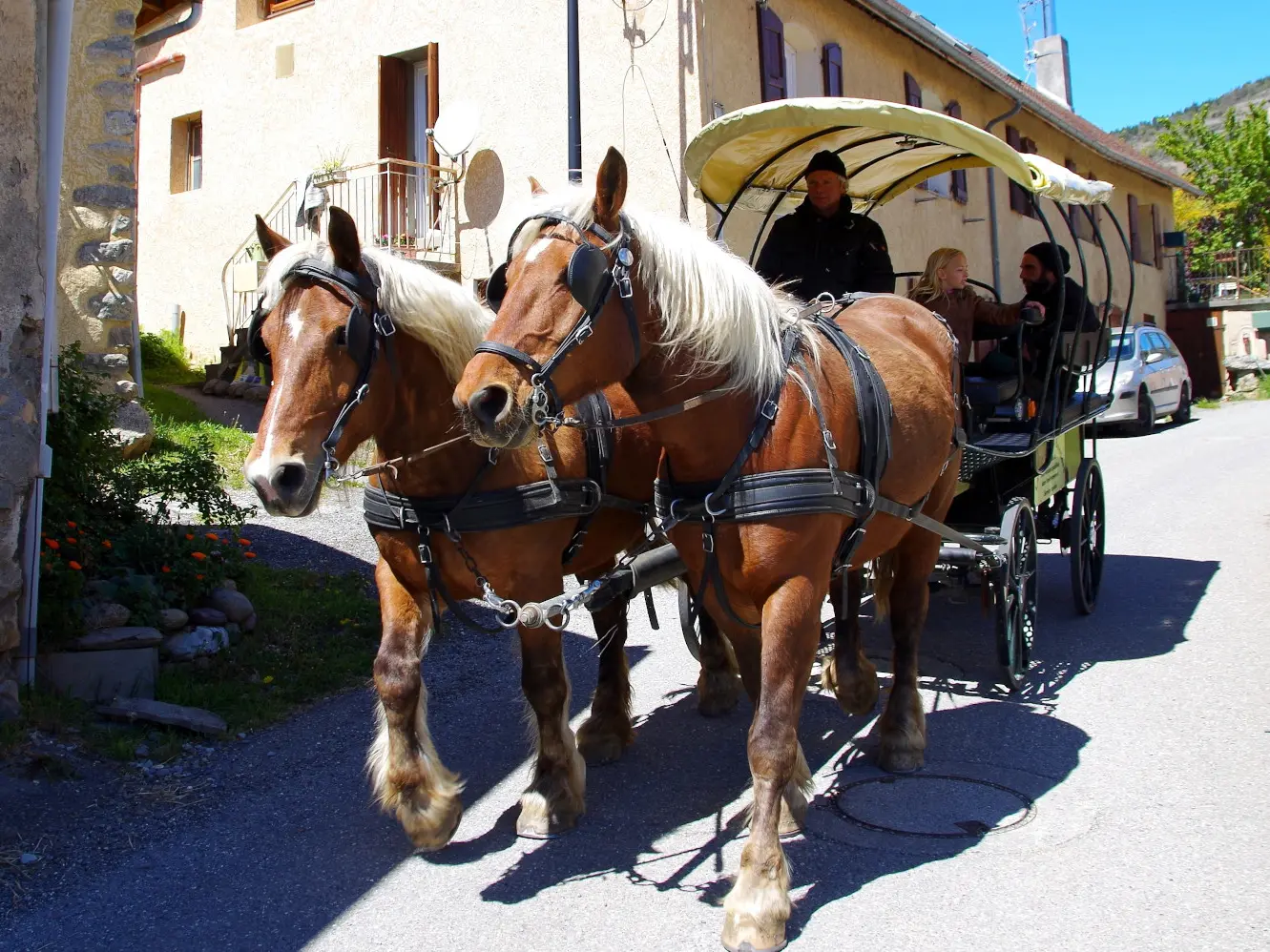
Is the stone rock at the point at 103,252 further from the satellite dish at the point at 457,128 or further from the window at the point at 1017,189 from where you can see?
the window at the point at 1017,189

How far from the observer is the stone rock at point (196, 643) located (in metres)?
5.14

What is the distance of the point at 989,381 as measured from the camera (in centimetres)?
605

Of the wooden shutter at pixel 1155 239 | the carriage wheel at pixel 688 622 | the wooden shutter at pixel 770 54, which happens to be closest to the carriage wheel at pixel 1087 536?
the carriage wheel at pixel 688 622

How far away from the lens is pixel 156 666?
195 inches

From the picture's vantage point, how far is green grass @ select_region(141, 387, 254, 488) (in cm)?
877

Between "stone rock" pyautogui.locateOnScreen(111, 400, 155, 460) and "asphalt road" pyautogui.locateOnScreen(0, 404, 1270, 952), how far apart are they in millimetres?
3406

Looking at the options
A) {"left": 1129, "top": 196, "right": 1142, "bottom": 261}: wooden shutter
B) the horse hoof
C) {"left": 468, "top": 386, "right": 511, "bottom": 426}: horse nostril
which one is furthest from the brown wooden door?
{"left": 1129, "top": 196, "right": 1142, "bottom": 261}: wooden shutter

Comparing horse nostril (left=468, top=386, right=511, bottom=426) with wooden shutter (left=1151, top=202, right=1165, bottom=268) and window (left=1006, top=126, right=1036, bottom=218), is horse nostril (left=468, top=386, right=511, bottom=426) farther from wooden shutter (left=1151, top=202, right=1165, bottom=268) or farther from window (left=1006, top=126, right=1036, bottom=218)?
wooden shutter (left=1151, top=202, right=1165, bottom=268)

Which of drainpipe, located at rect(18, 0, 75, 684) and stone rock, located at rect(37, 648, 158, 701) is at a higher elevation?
drainpipe, located at rect(18, 0, 75, 684)

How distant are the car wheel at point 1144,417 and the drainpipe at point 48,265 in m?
15.9

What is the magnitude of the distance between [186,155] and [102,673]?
1325cm

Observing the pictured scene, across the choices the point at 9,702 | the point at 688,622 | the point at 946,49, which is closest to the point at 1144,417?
the point at 946,49

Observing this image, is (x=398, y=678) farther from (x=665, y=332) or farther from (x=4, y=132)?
(x=4, y=132)

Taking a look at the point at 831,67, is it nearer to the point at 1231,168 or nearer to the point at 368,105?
the point at 368,105
